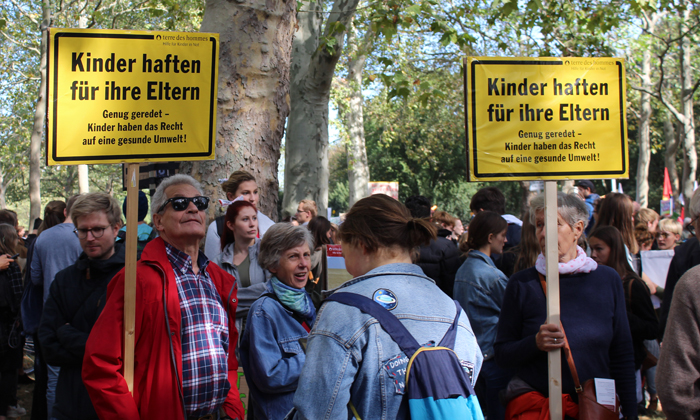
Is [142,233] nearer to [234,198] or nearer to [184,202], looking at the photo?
[234,198]

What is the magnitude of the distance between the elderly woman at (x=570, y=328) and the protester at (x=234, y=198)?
7.23 ft

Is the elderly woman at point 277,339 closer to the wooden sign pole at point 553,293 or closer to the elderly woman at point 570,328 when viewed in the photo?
the elderly woman at point 570,328

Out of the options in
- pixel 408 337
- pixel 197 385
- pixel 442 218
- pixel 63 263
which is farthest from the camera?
pixel 442 218

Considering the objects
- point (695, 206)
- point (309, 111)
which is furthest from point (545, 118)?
point (309, 111)

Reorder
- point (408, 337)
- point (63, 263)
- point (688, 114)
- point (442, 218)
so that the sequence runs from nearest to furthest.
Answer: point (408, 337), point (63, 263), point (442, 218), point (688, 114)

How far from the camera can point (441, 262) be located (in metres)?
5.35

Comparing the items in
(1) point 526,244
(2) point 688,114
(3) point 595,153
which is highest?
(2) point 688,114

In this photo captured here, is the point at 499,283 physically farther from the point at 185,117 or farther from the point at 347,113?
the point at 347,113

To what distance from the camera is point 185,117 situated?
10.6 feet

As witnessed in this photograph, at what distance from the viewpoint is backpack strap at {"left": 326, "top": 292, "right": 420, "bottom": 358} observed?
6.18 feet

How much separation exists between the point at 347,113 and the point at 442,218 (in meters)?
11.1

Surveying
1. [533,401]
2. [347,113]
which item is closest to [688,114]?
[347,113]

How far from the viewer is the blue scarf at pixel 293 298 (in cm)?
321

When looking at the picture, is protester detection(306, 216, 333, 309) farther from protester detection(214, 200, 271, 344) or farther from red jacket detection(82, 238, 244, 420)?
red jacket detection(82, 238, 244, 420)
